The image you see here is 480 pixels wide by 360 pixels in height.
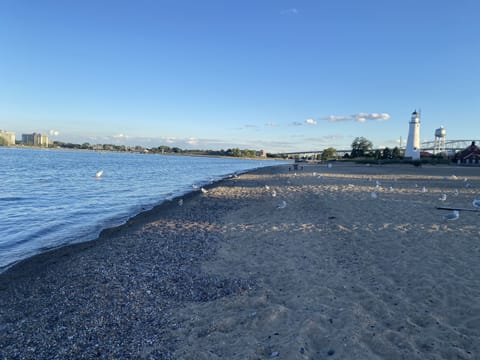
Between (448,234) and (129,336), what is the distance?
8890 mm

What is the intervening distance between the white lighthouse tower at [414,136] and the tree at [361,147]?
2199 centimetres

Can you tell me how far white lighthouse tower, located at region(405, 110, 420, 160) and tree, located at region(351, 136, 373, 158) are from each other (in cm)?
2199

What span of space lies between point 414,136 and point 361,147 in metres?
26.1

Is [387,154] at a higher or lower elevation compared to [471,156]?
higher

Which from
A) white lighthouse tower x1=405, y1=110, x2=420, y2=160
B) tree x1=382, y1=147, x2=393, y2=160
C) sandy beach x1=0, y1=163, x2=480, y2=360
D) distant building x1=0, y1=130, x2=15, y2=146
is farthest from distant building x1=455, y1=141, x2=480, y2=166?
distant building x1=0, y1=130, x2=15, y2=146

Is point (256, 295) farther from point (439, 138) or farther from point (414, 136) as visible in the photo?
point (439, 138)

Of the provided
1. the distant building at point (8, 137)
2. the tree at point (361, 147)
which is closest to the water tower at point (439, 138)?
the tree at point (361, 147)

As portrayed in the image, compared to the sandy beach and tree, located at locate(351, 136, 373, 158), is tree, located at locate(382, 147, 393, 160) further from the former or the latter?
the sandy beach

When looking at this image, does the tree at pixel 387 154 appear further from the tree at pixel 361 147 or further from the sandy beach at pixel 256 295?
the sandy beach at pixel 256 295

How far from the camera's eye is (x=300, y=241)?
→ 8.53m

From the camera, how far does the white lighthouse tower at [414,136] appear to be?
76062mm

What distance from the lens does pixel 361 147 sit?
10262cm

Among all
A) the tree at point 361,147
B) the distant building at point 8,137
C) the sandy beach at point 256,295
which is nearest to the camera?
the sandy beach at point 256,295

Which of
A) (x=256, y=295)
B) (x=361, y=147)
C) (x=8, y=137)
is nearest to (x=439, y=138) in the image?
(x=361, y=147)
